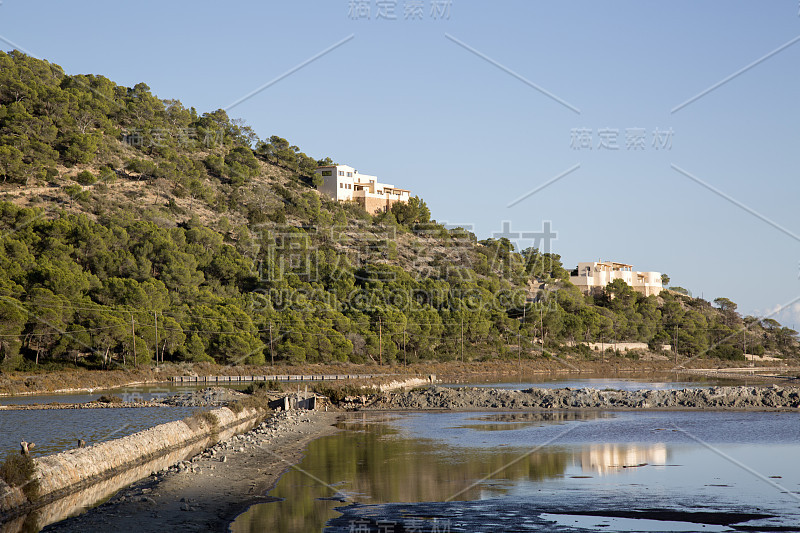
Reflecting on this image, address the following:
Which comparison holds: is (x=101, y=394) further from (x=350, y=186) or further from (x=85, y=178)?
(x=350, y=186)

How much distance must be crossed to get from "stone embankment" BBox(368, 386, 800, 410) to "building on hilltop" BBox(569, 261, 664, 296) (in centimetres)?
8484

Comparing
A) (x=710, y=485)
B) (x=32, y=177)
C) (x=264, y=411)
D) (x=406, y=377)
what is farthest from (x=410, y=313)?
(x=710, y=485)

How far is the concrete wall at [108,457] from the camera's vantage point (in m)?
13.4

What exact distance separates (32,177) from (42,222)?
1766 cm

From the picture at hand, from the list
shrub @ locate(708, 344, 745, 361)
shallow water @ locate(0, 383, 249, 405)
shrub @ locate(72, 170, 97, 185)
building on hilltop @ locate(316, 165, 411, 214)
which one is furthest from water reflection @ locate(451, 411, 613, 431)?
building on hilltop @ locate(316, 165, 411, 214)

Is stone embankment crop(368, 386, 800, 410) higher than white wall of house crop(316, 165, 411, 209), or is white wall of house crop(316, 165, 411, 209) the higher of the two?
white wall of house crop(316, 165, 411, 209)

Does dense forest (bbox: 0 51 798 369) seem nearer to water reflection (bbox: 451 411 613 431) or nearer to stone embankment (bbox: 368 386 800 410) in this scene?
stone embankment (bbox: 368 386 800 410)

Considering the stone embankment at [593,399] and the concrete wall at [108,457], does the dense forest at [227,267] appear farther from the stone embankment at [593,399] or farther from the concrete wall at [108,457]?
the concrete wall at [108,457]

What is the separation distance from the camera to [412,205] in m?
122

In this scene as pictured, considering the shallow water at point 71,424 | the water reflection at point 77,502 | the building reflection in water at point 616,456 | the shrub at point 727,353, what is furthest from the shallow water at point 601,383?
the shrub at point 727,353

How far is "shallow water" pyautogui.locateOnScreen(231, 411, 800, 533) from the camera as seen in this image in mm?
11320

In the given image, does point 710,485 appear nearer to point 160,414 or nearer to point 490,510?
point 490,510

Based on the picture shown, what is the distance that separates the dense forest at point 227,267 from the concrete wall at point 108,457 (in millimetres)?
→ 27742

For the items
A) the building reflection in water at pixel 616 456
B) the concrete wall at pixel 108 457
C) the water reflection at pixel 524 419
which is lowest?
the building reflection in water at pixel 616 456
